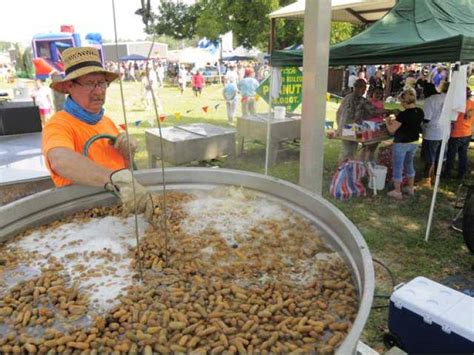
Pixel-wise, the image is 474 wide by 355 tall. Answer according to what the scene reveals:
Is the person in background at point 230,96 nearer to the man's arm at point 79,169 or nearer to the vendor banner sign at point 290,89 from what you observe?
the vendor banner sign at point 290,89

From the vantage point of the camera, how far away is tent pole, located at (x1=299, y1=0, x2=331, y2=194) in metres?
3.12

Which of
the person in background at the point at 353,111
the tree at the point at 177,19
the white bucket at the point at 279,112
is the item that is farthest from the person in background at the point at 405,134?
the tree at the point at 177,19

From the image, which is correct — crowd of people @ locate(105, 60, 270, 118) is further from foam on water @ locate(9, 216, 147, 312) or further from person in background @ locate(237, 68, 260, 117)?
foam on water @ locate(9, 216, 147, 312)

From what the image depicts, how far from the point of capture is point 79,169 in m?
1.79

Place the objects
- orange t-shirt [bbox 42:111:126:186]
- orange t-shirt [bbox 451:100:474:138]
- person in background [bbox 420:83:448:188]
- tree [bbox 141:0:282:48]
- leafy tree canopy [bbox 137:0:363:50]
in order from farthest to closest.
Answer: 1. tree [bbox 141:0:282:48]
2. leafy tree canopy [bbox 137:0:363:50]
3. orange t-shirt [bbox 451:100:474:138]
4. person in background [bbox 420:83:448:188]
5. orange t-shirt [bbox 42:111:126:186]

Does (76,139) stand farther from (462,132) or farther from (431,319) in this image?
(462,132)

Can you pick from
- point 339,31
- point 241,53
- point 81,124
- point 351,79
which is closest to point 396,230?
point 81,124

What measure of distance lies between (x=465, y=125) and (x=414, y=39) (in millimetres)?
2469

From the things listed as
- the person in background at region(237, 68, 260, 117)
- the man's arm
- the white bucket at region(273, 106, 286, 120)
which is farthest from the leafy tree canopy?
the man's arm

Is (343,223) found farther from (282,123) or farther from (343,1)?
(343,1)

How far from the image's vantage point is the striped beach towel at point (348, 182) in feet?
20.1

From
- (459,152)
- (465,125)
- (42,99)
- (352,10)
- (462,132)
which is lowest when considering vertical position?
(459,152)

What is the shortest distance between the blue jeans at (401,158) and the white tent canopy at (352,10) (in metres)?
3.89

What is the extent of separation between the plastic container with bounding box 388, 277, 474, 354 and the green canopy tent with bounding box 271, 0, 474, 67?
10.2 ft
